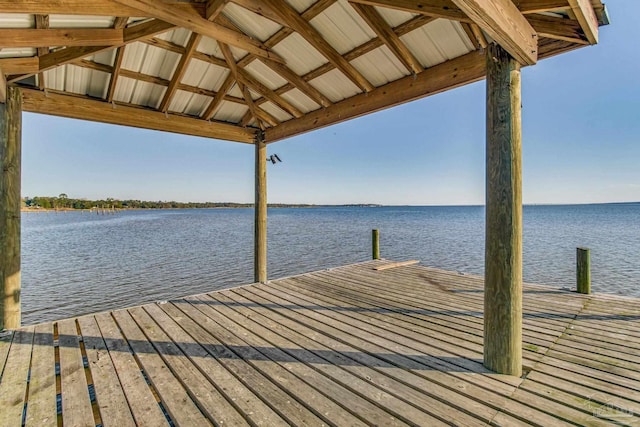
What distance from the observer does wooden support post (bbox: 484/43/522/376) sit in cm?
211

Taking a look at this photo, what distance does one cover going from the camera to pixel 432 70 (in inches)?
124

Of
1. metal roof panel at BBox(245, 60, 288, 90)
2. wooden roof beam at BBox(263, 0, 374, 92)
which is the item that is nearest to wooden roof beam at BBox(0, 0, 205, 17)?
wooden roof beam at BBox(263, 0, 374, 92)

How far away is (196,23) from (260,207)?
308 cm

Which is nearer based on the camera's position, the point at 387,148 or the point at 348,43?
the point at 348,43

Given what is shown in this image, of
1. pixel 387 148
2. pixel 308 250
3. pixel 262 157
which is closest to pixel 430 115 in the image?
pixel 308 250

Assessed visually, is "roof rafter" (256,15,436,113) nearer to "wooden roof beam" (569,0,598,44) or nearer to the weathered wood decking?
"wooden roof beam" (569,0,598,44)

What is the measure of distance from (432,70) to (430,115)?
62.3 ft

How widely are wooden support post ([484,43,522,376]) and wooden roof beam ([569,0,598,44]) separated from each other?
0.39 metres

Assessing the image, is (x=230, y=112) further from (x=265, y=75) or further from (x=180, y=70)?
(x=180, y=70)

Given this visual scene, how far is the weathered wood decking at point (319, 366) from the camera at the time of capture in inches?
70.2

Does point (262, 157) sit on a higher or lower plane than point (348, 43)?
lower

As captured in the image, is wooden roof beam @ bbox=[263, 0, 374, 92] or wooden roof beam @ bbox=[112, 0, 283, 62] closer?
wooden roof beam @ bbox=[112, 0, 283, 62]

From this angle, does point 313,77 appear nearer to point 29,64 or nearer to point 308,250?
point 29,64

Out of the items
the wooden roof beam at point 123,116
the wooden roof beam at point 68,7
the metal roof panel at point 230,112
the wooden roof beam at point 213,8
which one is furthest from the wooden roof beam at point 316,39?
the wooden roof beam at point 123,116
